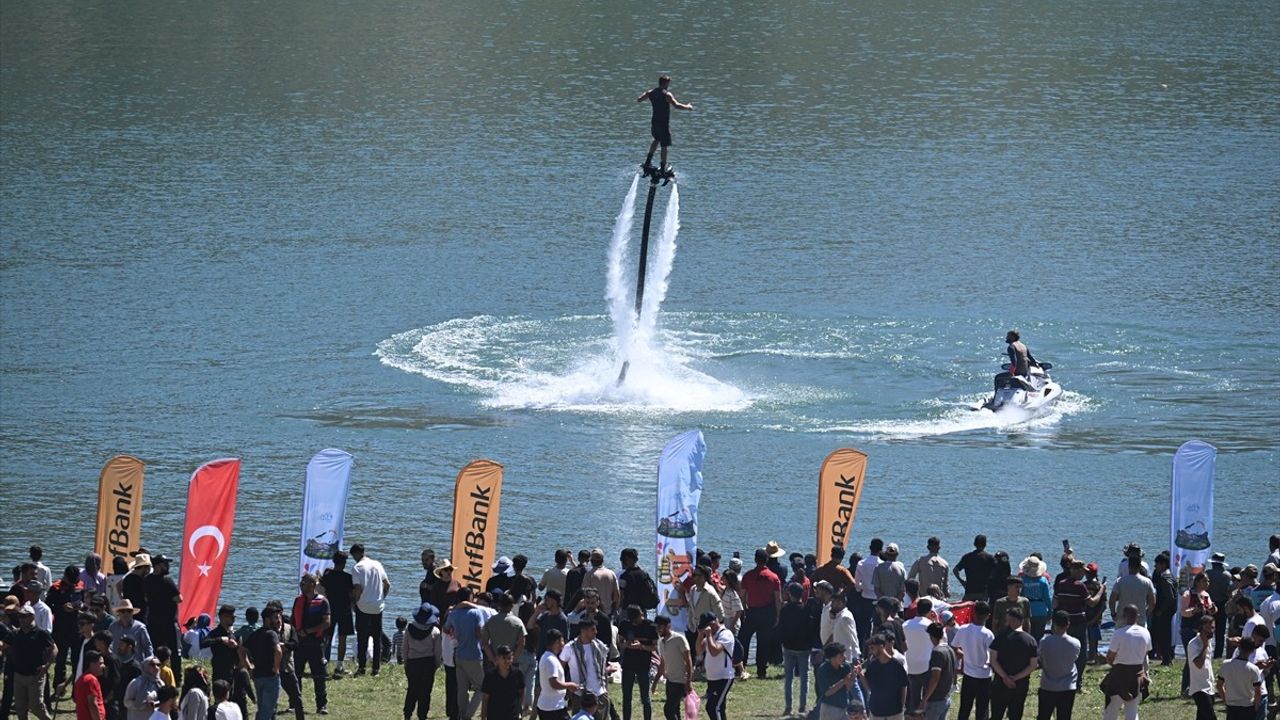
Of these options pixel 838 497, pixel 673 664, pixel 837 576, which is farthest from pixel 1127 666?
pixel 838 497

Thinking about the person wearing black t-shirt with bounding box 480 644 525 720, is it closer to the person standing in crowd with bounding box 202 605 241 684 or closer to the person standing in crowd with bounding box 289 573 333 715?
the person standing in crowd with bounding box 202 605 241 684

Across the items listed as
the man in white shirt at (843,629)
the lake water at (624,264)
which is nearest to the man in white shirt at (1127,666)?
the man in white shirt at (843,629)

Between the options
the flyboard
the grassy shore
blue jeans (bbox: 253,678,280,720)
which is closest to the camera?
blue jeans (bbox: 253,678,280,720)

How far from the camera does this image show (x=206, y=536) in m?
29.2

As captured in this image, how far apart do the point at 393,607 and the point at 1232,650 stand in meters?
17.0

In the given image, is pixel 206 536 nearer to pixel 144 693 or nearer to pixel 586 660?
pixel 144 693

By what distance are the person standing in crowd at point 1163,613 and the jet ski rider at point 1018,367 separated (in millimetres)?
20640

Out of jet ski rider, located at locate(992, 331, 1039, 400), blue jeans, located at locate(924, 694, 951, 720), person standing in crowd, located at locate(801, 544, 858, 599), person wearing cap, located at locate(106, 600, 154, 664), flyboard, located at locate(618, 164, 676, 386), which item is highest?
flyboard, located at locate(618, 164, 676, 386)

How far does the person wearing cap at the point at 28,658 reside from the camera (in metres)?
23.7

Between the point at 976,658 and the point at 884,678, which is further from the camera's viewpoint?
the point at 976,658

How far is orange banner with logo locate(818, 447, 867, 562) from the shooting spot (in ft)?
101

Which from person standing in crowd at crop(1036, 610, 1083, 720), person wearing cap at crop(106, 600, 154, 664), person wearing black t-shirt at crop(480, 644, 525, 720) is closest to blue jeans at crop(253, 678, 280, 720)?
person wearing cap at crop(106, 600, 154, 664)

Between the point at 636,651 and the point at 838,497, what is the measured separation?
7984 mm

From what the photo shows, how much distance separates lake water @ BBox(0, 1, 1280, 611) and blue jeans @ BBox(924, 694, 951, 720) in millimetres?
17578
